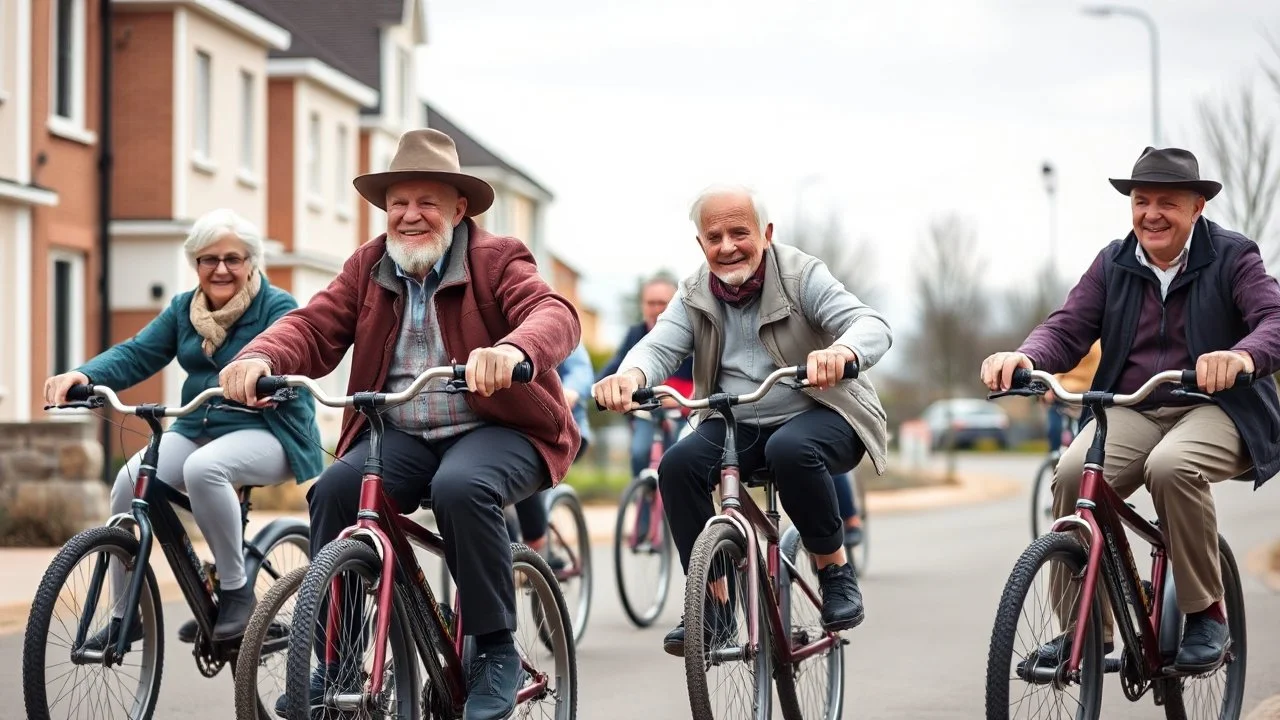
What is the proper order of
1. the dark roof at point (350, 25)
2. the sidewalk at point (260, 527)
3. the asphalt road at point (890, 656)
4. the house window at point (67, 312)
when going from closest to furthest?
the asphalt road at point (890, 656)
the sidewalk at point (260, 527)
the house window at point (67, 312)
the dark roof at point (350, 25)

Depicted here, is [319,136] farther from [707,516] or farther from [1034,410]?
[1034,410]

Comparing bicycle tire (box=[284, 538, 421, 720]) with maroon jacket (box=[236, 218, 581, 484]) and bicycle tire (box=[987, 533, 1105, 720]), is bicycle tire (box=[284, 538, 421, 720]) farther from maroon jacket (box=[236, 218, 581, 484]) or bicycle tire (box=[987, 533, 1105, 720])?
bicycle tire (box=[987, 533, 1105, 720])

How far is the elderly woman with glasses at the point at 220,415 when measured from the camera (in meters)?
6.92

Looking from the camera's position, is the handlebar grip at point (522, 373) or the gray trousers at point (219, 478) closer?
the handlebar grip at point (522, 373)

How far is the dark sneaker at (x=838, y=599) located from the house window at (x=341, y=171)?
29300 millimetres

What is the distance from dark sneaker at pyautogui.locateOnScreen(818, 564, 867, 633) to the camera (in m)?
6.52

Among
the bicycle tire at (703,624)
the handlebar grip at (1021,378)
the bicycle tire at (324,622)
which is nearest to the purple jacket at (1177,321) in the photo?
the handlebar grip at (1021,378)

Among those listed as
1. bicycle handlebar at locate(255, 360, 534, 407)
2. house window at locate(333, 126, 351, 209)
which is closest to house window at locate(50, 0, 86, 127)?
house window at locate(333, 126, 351, 209)

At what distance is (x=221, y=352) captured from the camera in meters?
7.32

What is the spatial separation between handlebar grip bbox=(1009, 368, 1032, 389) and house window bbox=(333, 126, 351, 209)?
98.3ft

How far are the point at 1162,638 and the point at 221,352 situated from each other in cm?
379

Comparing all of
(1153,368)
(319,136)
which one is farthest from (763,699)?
(319,136)

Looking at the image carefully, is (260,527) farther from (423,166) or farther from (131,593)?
(423,166)

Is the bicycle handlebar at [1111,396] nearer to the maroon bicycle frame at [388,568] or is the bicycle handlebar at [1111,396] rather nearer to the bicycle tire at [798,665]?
the bicycle tire at [798,665]
